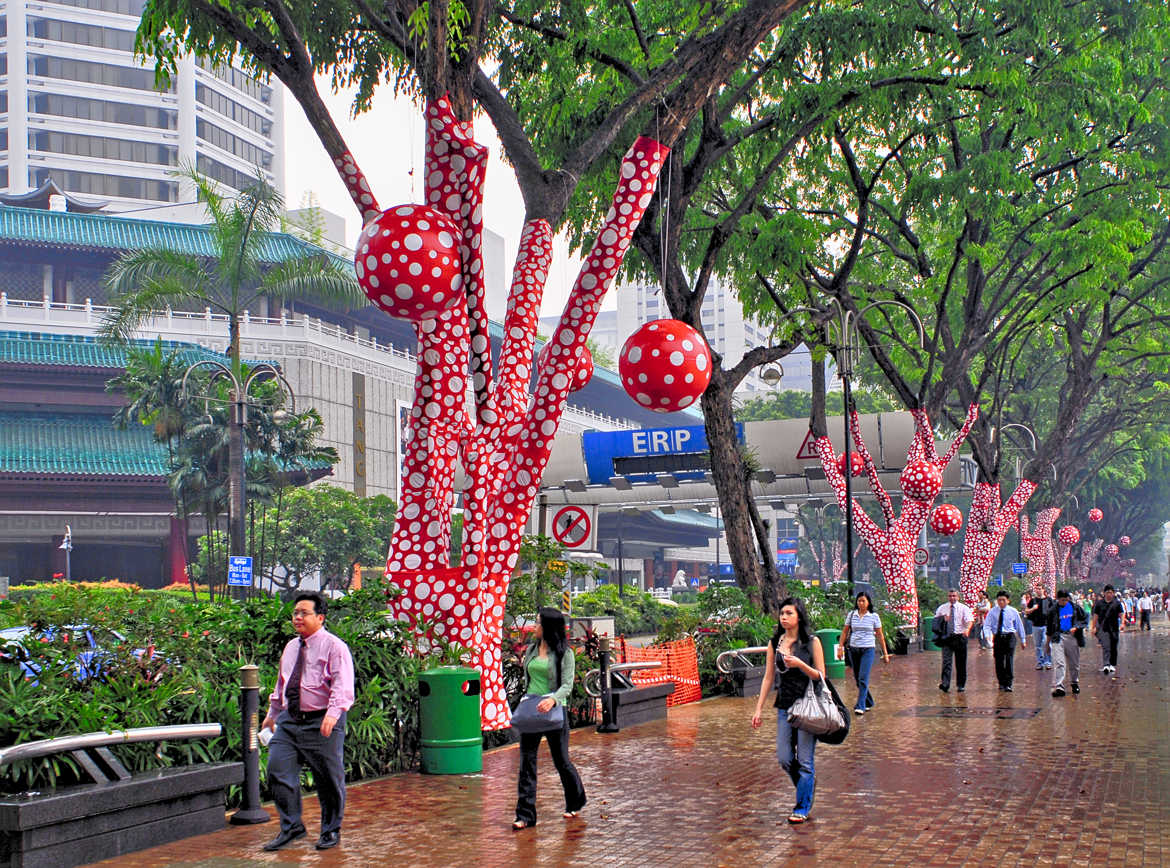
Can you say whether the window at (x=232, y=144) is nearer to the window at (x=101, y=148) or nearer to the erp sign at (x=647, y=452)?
the window at (x=101, y=148)

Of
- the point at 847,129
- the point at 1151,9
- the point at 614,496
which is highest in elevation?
the point at 1151,9

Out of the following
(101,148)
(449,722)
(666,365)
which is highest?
(101,148)

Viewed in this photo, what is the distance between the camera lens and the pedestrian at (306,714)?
820cm

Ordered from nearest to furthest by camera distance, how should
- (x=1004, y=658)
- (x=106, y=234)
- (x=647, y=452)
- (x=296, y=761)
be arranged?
(x=296, y=761), (x=1004, y=658), (x=647, y=452), (x=106, y=234)

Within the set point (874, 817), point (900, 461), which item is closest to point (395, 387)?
point (900, 461)

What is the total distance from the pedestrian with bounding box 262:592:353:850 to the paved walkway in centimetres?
34

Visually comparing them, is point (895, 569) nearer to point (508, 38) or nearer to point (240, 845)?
point (508, 38)

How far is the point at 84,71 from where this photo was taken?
293 feet

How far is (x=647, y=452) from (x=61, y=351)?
30326mm

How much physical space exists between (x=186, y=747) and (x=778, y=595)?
14815 millimetres

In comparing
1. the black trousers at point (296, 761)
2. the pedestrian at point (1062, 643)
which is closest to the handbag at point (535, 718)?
the black trousers at point (296, 761)

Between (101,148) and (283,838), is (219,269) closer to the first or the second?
(283,838)

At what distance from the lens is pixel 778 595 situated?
2286 cm

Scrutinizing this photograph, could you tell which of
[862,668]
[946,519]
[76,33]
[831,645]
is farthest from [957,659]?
[76,33]
